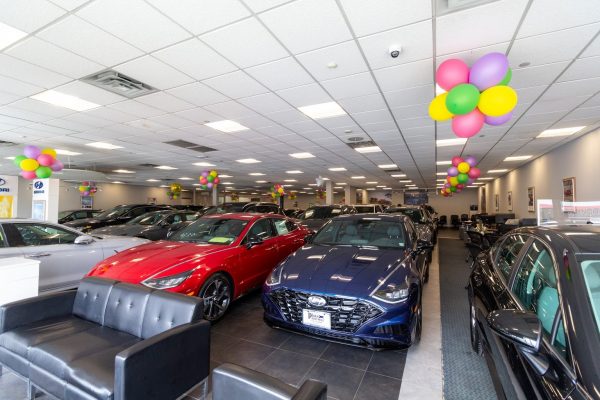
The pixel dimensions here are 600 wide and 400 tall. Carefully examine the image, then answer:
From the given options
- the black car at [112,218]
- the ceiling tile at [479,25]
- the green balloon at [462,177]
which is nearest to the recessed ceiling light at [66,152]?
the black car at [112,218]

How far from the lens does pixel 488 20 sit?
8.13 feet

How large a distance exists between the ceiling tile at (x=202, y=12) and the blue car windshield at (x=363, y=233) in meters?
2.57

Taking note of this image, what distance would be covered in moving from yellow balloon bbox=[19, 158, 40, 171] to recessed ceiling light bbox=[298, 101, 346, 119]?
6348 mm

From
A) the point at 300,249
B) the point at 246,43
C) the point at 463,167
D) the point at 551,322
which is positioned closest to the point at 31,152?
the point at 246,43

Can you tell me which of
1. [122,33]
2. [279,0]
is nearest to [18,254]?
[122,33]

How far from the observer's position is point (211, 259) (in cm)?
316

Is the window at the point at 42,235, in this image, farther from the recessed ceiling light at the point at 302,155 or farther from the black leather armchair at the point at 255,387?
the recessed ceiling light at the point at 302,155

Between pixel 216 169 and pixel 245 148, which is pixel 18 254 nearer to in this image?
pixel 245 148

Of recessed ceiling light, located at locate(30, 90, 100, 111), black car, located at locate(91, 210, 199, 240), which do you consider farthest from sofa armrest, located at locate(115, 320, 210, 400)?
black car, located at locate(91, 210, 199, 240)

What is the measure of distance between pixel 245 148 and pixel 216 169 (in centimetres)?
492

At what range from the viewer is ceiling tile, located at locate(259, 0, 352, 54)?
2.36 metres

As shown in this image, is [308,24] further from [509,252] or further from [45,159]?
[45,159]

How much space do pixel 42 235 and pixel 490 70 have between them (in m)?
5.79

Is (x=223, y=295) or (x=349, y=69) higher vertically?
(x=349, y=69)
